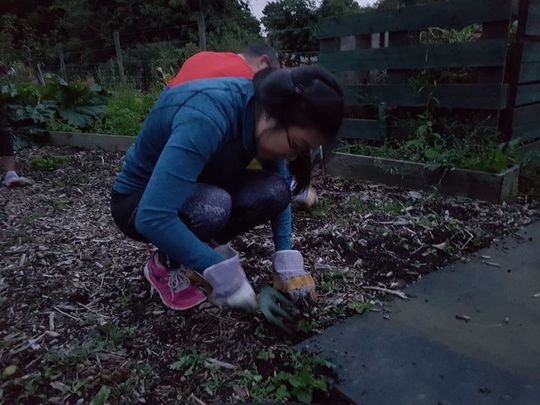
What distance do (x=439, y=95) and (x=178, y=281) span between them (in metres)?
2.22

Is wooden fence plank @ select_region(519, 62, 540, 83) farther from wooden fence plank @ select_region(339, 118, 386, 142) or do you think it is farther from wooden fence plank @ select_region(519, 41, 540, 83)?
wooden fence plank @ select_region(339, 118, 386, 142)

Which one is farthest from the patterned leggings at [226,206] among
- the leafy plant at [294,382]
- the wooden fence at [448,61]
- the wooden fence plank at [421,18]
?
the wooden fence plank at [421,18]

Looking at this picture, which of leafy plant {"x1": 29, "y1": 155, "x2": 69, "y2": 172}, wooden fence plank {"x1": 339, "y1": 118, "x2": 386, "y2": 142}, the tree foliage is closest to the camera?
wooden fence plank {"x1": 339, "y1": 118, "x2": 386, "y2": 142}

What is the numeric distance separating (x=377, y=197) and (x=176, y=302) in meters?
1.58

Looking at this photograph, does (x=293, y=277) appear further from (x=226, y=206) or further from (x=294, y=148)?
(x=294, y=148)

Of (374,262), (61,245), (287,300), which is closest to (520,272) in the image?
(374,262)

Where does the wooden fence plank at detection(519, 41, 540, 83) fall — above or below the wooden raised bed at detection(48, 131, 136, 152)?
above

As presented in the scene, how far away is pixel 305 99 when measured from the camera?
1.21 metres

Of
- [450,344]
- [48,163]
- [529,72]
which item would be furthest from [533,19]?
[48,163]

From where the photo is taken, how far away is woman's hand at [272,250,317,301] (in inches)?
66.2

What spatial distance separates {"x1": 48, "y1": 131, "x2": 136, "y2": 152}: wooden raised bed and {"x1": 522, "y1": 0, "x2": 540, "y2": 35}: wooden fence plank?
10.6ft

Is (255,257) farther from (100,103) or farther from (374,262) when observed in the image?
(100,103)

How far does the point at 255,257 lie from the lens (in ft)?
6.93

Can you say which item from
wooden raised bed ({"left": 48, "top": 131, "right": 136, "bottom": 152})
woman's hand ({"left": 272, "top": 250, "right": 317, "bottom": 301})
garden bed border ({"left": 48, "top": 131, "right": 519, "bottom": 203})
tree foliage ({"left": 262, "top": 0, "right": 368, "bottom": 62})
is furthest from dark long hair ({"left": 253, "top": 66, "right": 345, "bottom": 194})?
tree foliage ({"left": 262, "top": 0, "right": 368, "bottom": 62})
